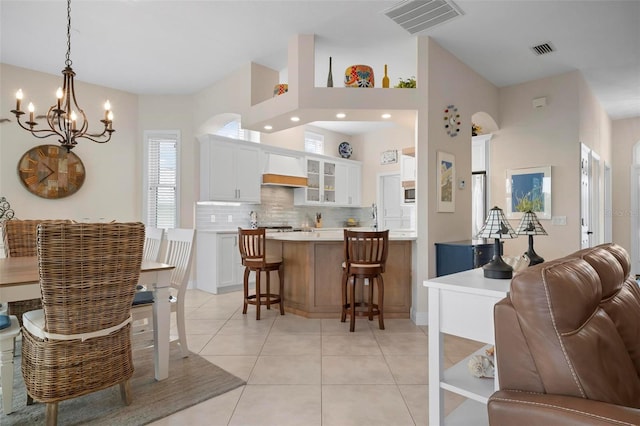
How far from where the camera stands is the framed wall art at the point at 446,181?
4.10 meters

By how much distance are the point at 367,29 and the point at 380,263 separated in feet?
8.04

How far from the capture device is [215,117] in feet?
17.8

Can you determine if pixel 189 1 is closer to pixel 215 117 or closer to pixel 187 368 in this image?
pixel 215 117

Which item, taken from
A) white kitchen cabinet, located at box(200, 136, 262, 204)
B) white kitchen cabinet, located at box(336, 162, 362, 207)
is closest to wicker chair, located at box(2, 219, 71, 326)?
white kitchen cabinet, located at box(200, 136, 262, 204)

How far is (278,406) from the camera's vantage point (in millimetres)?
2146

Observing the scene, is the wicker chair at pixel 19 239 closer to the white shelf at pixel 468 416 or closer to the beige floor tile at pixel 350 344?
the beige floor tile at pixel 350 344

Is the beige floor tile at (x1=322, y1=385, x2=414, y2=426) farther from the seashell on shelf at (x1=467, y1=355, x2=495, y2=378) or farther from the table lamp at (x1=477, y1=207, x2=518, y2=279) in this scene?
the table lamp at (x1=477, y1=207, x2=518, y2=279)

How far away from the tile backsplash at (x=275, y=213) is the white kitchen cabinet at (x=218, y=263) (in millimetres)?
448

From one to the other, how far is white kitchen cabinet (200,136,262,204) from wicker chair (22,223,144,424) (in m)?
3.66

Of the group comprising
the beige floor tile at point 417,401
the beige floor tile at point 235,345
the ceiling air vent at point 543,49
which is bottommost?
the beige floor tile at point 235,345

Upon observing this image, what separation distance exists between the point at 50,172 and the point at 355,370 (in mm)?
4754

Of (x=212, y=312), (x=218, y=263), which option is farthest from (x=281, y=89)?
(x=212, y=312)

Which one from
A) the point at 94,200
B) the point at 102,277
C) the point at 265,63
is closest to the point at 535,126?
the point at 265,63

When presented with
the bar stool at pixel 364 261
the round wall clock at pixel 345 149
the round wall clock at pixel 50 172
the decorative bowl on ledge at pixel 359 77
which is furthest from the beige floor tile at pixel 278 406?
the round wall clock at pixel 345 149
